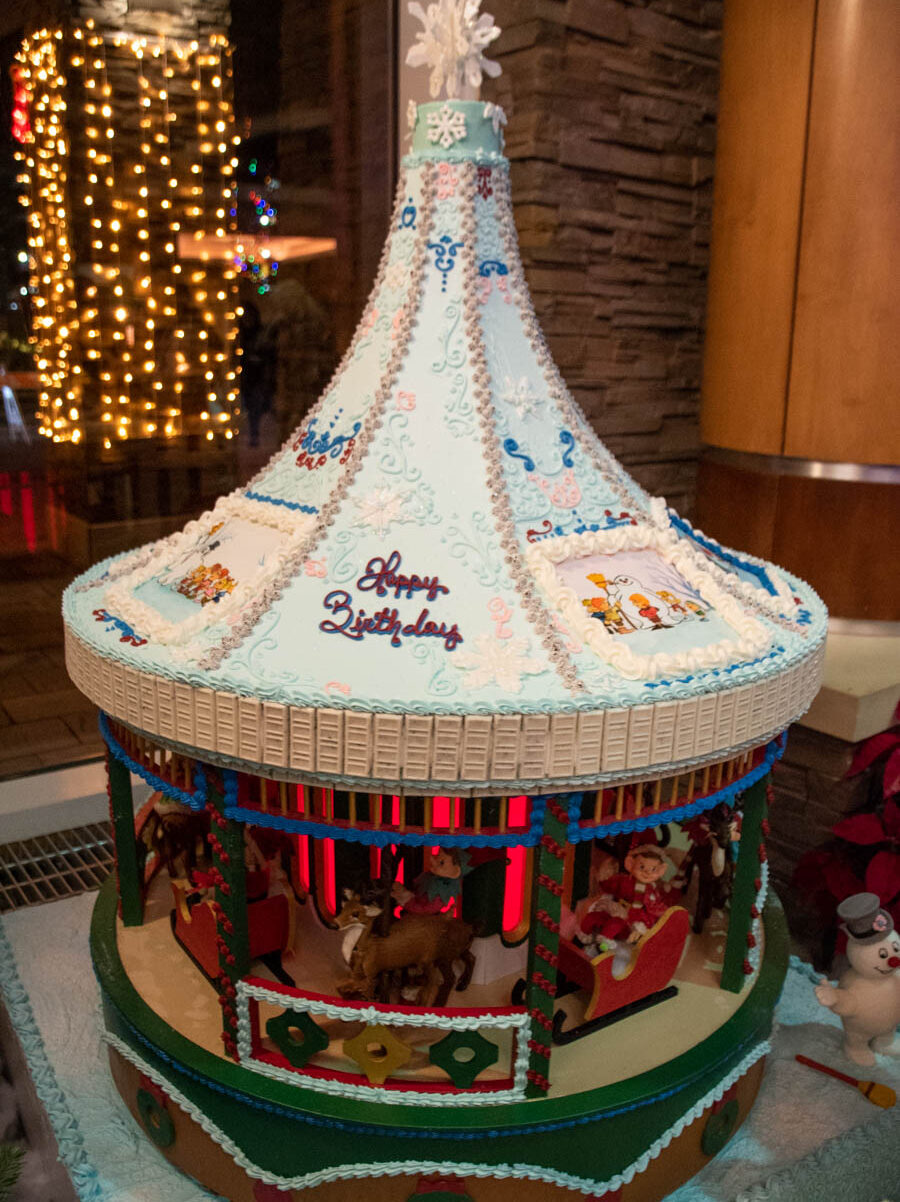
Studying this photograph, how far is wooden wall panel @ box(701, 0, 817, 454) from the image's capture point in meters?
4.02

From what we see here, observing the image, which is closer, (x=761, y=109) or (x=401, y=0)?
(x=761, y=109)

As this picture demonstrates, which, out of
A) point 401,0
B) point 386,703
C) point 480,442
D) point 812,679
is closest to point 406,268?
point 480,442

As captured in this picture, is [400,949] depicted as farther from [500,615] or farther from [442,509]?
[442,509]

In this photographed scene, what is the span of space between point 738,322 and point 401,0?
2035 millimetres

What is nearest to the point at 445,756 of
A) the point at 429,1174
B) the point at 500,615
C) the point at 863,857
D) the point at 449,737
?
the point at 449,737

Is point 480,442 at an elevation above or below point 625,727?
above

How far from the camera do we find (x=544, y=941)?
238 centimetres

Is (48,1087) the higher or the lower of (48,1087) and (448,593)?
the lower

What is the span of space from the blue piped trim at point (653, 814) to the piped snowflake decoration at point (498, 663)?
0.31 meters

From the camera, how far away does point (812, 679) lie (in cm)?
269

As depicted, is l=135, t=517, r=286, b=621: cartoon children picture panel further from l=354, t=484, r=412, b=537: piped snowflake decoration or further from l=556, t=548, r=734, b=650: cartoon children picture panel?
l=556, t=548, r=734, b=650: cartoon children picture panel

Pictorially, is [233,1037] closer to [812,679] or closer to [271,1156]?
[271,1156]

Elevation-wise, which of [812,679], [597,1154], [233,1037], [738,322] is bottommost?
[597,1154]

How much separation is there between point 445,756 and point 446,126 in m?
1.71
